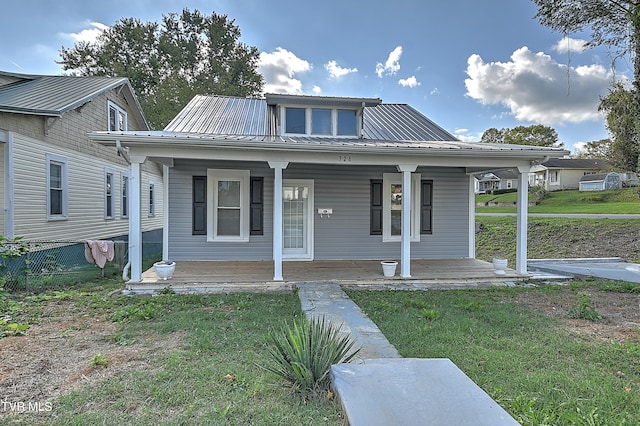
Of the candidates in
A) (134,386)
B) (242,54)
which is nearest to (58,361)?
(134,386)

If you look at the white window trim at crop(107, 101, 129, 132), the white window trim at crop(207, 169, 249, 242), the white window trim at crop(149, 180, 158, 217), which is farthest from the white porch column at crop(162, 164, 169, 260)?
the white window trim at crop(149, 180, 158, 217)

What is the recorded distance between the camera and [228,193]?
29.2 ft

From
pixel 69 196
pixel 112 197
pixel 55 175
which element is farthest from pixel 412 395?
pixel 112 197

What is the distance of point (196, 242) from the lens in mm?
8758

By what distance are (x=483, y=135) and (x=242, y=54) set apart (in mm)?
41028

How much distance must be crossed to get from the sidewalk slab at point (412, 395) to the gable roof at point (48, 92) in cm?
870

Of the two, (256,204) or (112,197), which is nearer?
(256,204)

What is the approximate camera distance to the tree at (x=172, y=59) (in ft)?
75.0

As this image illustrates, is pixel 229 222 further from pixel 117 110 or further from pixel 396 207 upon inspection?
pixel 117 110

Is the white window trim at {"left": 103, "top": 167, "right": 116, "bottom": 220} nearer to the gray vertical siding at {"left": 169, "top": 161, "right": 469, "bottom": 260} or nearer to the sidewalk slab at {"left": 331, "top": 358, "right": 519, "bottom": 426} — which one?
the gray vertical siding at {"left": 169, "top": 161, "right": 469, "bottom": 260}

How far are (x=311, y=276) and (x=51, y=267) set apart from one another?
18.2 feet

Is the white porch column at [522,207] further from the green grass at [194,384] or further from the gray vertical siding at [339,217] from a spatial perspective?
the green grass at [194,384]

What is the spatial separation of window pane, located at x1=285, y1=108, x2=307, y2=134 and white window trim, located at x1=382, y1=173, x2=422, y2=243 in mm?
2462

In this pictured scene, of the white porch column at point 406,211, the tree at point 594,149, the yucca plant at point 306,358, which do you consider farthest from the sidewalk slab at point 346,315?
the tree at point 594,149
